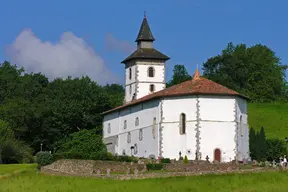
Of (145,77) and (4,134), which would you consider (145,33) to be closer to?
(145,77)

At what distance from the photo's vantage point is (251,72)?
13875cm

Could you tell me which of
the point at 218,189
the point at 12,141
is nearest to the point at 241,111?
the point at 12,141

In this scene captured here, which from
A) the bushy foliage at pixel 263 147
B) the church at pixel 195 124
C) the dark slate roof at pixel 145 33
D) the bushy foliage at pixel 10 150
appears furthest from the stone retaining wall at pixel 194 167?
the dark slate roof at pixel 145 33

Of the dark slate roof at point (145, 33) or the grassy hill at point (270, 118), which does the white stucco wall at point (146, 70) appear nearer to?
the dark slate roof at point (145, 33)

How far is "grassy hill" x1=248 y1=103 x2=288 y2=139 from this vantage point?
365ft

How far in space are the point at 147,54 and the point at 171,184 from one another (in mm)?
43147

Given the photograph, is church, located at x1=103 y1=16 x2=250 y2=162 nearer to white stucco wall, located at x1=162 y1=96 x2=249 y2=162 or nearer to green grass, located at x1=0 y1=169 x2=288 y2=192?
white stucco wall, located at x1=162 y1=96 x2=249 y2=162

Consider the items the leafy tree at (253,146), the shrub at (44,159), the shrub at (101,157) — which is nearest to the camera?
the shrub at (101,157)

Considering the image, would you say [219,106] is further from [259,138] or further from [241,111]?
[259,138]

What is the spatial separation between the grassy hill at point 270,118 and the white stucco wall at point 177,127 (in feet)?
101

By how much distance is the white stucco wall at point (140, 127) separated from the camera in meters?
82.6

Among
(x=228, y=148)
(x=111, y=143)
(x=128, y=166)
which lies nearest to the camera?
(x=128, y=166)

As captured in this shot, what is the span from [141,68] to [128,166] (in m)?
30.3

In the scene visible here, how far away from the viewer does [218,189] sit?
51094mm
